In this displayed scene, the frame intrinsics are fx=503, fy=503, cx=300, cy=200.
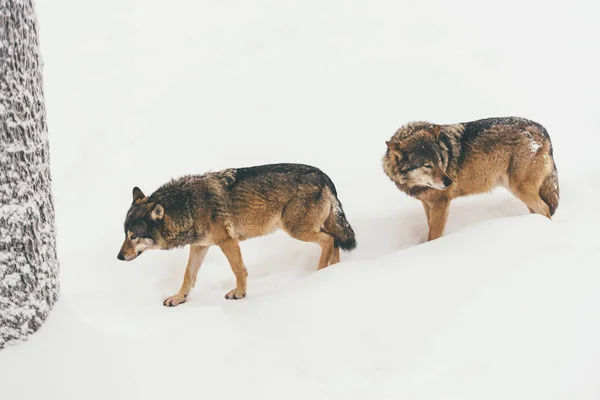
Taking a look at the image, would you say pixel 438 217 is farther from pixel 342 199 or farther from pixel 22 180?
pixel 22 180

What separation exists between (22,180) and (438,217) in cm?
426

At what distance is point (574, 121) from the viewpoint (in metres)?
8.52

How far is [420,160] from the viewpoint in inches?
219

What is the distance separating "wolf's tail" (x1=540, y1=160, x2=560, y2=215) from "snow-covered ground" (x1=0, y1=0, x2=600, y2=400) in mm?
462

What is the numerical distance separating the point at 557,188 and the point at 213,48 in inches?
258

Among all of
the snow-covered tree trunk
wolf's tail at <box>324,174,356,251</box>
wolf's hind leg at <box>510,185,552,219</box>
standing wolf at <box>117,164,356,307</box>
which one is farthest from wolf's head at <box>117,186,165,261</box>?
wolf's hind leg at <box>510,185,552,219</box>

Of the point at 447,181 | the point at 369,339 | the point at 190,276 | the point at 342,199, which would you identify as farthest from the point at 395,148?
the point at 369,339

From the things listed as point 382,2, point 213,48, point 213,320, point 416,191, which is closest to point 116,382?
point 213,320

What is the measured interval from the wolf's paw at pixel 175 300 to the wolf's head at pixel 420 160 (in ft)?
9.00

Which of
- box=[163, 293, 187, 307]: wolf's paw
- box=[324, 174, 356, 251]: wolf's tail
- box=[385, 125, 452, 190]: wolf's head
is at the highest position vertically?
box=[385, 125, 452, 190]: wolf's head

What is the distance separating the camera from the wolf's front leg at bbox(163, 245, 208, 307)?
4848mm

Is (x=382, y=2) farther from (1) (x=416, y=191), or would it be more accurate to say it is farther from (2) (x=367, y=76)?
(1) (x=416, y=191)

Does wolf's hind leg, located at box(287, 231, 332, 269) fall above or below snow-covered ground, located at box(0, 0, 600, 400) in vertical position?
below

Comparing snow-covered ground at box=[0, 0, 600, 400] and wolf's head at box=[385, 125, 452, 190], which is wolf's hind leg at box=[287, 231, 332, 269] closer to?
snow-covered ground at box=[0, 0, 600, 400]
